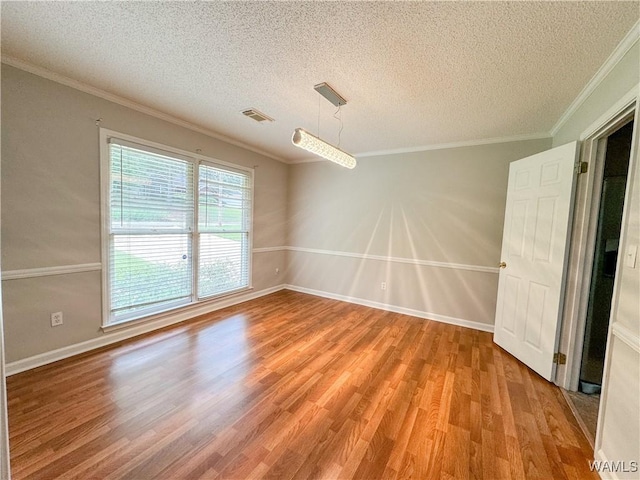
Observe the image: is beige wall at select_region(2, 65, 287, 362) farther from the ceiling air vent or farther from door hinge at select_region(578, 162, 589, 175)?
door hinge at select_region(578, 162, 589, 175)

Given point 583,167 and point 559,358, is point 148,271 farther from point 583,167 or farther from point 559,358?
point 583,167

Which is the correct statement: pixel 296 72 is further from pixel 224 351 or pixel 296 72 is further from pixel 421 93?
pixel 224 351

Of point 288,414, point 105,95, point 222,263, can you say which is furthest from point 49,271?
point 288,414

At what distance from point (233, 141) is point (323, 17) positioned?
2.63m

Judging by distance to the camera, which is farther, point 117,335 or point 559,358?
point 117,335

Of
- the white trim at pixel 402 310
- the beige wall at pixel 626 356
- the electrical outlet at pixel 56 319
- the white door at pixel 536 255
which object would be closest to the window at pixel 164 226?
the electrical outlet at pixel 56 319

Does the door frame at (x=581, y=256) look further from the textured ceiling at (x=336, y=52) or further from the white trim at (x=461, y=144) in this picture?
the white trim at (x=461, y=144)

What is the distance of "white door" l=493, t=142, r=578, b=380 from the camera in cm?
221

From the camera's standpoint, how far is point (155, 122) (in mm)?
2893

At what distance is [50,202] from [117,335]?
4.67 feet

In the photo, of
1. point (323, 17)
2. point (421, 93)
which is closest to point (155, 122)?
point (323, 17)

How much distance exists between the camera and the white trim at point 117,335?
2159 mm

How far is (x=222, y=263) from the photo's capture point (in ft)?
12.6

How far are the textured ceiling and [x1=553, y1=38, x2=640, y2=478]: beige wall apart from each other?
47 cm
